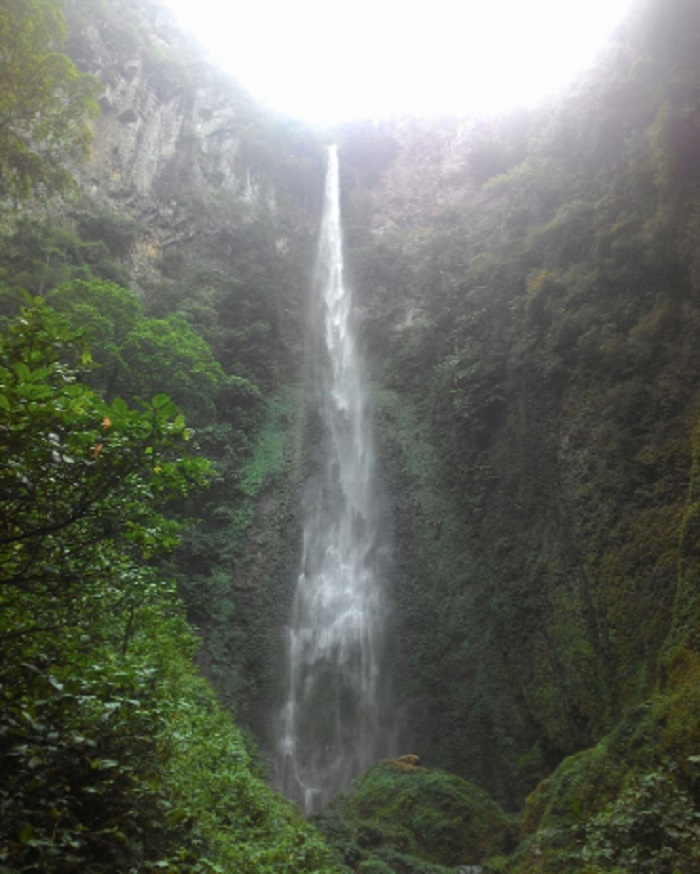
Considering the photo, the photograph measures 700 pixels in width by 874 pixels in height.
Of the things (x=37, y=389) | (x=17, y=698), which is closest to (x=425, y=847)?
(x=17, y=698)

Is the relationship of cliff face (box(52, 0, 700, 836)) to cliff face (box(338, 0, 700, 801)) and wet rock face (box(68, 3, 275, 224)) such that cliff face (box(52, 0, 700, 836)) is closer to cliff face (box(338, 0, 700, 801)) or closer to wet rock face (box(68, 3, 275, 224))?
cliff face (box(338, 0, 700, 801))

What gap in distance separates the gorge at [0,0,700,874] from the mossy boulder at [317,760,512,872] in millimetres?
59

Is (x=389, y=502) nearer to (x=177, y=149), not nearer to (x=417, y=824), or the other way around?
(x=417, y=824)

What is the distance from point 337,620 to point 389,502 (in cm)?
402

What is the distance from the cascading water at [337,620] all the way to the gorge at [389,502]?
104 millimetres

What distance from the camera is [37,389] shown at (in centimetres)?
250

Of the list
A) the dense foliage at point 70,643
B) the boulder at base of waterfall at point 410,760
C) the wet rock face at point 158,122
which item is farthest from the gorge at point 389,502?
the boulder at base of waterfall at point 410,760

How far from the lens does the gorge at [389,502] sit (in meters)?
3.13

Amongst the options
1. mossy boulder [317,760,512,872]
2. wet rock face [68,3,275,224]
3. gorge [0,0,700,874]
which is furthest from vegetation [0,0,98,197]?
wet rock face [68,3,275,224]

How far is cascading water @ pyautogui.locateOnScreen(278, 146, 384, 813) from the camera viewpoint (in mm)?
12750

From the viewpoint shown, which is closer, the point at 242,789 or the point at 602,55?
the point at 242,789

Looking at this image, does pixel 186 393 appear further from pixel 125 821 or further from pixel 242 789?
pixel 125 821

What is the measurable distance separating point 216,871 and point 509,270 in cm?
1717

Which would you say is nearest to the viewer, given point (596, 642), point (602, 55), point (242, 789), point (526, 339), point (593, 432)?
point (242, 789)
